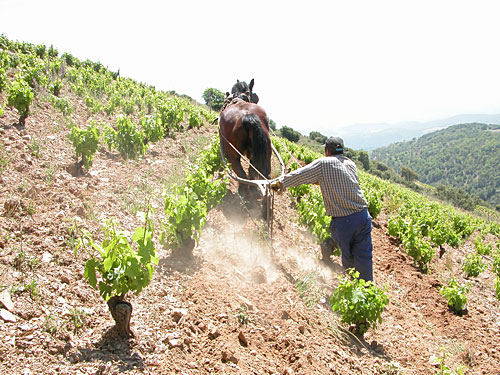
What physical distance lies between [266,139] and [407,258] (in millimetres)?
4123

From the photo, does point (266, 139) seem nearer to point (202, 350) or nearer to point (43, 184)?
point (43, 184)

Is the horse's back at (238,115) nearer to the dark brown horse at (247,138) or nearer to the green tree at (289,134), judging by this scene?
the dark brown horse at (247,138)

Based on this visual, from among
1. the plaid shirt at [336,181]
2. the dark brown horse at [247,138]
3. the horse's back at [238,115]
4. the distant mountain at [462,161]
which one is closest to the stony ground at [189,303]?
the dark brown horse at [247,138]

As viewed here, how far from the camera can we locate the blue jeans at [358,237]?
4.11 m

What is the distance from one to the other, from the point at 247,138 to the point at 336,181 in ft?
7.60

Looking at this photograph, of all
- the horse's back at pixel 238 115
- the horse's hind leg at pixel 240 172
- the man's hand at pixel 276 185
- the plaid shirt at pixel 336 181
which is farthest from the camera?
the horse's hind leg at pixel 240 172

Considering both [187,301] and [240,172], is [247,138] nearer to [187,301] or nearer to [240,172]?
[240,172]

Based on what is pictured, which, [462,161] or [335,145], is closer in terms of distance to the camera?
[335,145]

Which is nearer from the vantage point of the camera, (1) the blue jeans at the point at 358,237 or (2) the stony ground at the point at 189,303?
(2) the stony ground at the point at 189,303

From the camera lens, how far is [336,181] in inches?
160

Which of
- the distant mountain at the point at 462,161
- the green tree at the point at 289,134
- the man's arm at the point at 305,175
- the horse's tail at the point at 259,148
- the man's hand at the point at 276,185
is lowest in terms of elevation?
the distant mountain at the point at 462,161

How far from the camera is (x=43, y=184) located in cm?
465

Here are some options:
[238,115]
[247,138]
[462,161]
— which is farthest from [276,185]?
[462,161]

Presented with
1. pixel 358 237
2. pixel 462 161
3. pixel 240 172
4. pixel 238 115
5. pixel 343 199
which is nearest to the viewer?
pixel 343 199
